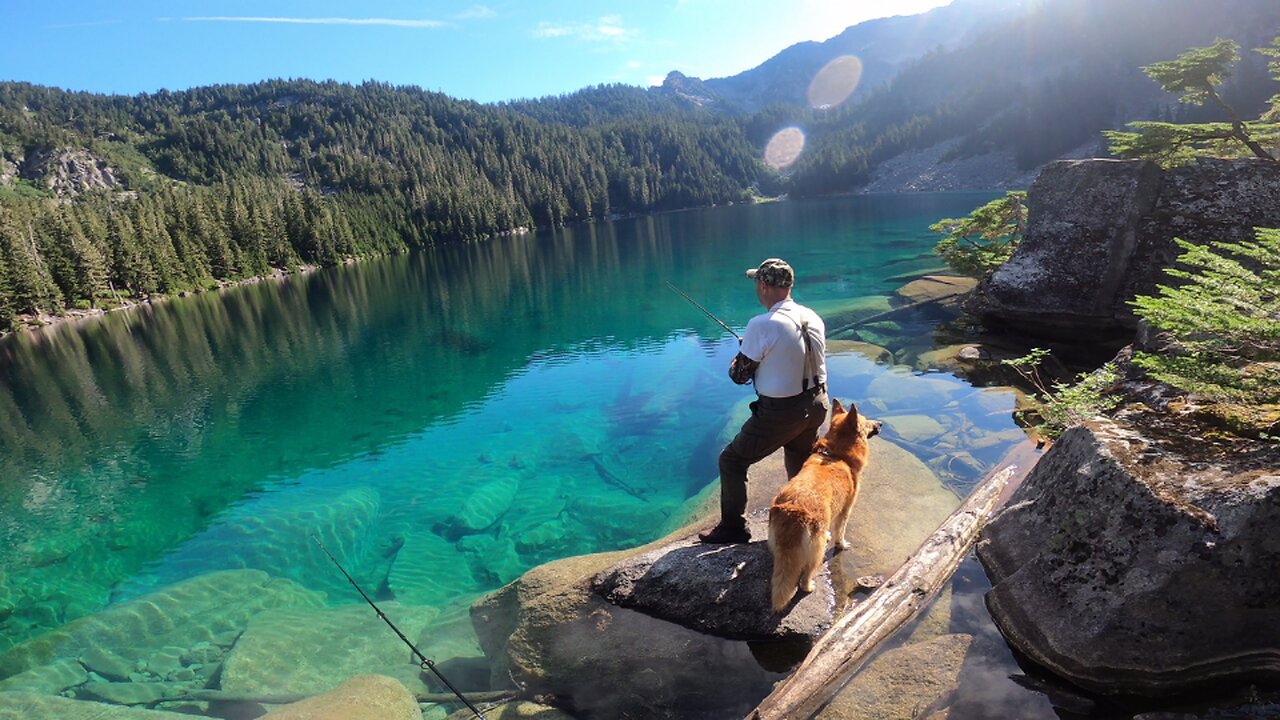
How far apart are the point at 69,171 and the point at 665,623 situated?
261646mm

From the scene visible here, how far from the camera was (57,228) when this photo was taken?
72.8m

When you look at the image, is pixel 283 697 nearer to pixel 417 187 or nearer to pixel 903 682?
pixel 903 682

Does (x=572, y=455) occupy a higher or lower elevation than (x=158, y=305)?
lower

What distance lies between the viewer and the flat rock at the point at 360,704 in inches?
262

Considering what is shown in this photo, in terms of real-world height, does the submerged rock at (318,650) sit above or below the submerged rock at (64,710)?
below

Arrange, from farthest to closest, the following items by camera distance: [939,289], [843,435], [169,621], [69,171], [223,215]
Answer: [69,171]
[223,215]
[939,289]
[169,621]
[843,435]

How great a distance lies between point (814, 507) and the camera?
5.57m

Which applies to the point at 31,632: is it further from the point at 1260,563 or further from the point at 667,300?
the point at 667,300

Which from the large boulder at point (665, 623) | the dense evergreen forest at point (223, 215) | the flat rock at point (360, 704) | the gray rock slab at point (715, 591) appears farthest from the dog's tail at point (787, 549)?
the dense evergreen forest at point (223, 215)

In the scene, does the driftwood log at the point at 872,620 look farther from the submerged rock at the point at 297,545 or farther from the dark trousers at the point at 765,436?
the submerged rock at the point at 297,545

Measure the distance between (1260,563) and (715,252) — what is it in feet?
211

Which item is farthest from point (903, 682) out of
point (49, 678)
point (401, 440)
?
point (401, 440)

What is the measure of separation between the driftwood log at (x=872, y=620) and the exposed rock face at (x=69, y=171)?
248 meters

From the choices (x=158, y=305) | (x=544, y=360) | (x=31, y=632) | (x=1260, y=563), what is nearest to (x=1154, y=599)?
(x=1260, y=563)
